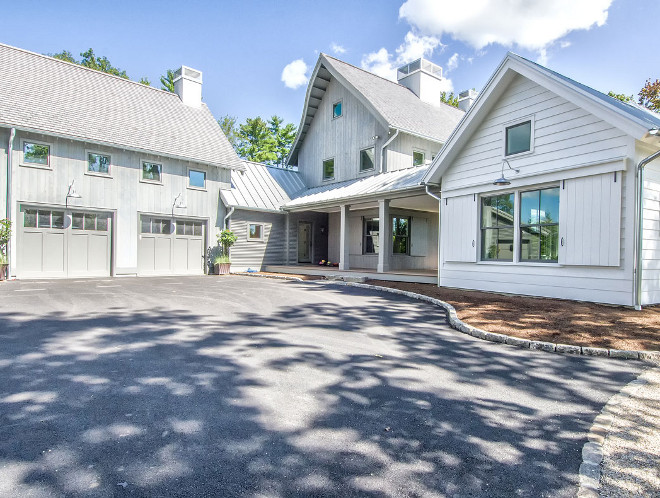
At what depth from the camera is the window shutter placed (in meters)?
16.7

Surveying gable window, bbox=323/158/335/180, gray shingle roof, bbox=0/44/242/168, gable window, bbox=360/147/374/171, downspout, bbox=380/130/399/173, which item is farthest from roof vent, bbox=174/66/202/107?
downspout, bbox=380/130/399/173

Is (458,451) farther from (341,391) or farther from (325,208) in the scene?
(325,208)

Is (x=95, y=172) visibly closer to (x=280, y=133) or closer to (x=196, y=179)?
(x=196, y=179)

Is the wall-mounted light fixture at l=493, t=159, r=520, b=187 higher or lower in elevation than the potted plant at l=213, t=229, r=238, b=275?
higher

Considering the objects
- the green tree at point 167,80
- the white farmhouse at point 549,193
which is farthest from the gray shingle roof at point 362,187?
the green tree at point 167,80

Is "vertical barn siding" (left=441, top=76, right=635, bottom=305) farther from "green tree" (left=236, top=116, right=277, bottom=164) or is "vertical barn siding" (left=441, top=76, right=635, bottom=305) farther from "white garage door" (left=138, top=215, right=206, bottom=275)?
"green tree" (left=236, top=116, right=277, bottom=164)

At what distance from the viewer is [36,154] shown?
509 inches

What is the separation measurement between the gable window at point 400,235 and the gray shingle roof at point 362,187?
197cm

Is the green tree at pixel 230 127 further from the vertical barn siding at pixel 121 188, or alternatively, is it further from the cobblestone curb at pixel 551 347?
the cobblestone curb at pixel 551 347

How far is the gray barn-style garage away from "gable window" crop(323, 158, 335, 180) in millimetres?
4168

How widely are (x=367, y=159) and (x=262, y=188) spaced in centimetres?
521

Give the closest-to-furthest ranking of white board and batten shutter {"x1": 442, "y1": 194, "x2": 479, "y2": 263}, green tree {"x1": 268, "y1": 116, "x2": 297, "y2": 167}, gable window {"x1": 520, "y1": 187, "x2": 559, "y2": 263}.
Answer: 1. gable window {"x1": 520, "y1": 187, "x2": 559, "y2": 263}
2. white board and batten shutter {"x1": 442, "y1": 194, "x2": 479, "y2": 263}
3. green tree {"x1": 268, "y1": 116, "x2": 297, "y2": 167}

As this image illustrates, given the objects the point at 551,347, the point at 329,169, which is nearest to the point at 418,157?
the point at 329,169

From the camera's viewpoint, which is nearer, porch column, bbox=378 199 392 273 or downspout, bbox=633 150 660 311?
downspout, bbox=633 150 660 311
